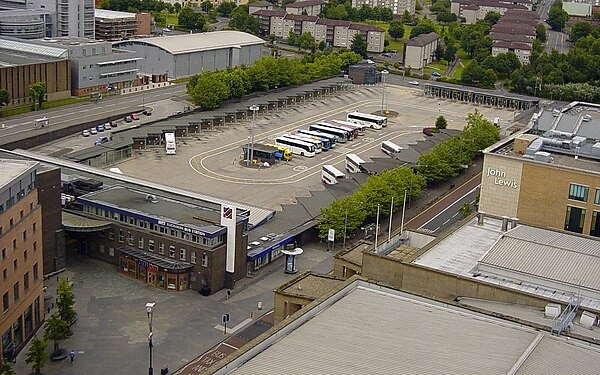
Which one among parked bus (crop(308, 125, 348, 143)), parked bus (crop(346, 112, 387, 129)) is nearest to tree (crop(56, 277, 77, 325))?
parked bus (crop(308, 125, 348, 143))

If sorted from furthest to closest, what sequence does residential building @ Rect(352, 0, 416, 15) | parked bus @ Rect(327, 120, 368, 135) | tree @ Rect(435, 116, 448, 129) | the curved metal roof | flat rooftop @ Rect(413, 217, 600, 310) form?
1. residential building @ Rect(352, 0, 416, 15)
2. the curved metal roof
3. tree @ Rect(435, 116, 448, 129)
4. parked bus @ Rect(327, 120, 368, 135)
5. flat rooftop @ Rect(413, 217, 600, 310)

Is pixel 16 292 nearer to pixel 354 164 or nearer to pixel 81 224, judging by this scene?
pixel 81 224

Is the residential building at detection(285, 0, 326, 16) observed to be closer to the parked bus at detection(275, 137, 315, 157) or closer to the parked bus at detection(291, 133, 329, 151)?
the parked bus at detection(291, 133, 329, 151)

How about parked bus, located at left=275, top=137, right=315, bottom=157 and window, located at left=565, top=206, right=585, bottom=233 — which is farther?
parked bus, located at left=275, top=137, right=315, bottom=157

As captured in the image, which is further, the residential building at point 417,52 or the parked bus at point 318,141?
the residential building at point 417,52

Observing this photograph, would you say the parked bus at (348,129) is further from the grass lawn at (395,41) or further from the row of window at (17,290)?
the grass lawn at (395,41)

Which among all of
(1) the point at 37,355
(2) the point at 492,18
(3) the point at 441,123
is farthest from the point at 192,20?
(1) the point at 37,355

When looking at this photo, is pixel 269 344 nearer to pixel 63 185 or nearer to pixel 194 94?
pixel 63 185

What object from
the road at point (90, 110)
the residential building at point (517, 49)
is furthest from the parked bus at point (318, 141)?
the residential building at point (517, 49)
